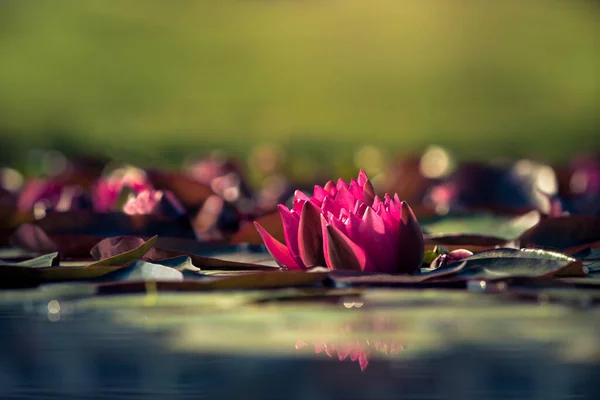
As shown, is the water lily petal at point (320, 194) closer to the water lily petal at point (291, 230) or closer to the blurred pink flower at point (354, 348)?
the water lily petal at point (291, 230)

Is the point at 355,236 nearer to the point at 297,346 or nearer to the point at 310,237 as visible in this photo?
the point at 310,237

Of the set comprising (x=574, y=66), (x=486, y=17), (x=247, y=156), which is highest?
(x=486, y=17)

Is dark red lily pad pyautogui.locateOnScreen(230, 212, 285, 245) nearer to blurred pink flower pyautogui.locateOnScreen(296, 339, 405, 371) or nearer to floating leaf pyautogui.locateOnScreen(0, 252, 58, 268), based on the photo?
floating leaf pyautogui.locateOnScreen(0, 252, 58, 268)

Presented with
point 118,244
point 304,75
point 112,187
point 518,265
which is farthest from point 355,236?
point 304,75

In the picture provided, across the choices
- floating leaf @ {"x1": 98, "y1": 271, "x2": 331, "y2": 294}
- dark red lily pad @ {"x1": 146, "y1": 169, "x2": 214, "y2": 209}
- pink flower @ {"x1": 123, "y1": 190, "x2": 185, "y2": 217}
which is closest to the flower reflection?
floating leaf @ {"x1": 98, "y1": 271, "x2": 331, "y2": 294}

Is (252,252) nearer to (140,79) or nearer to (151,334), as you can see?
(151,334)

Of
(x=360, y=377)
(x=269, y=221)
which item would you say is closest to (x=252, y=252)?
(x=269, y=221)

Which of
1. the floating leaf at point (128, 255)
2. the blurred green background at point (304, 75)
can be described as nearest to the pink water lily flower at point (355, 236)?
the floating leaf at point (128, 255)
